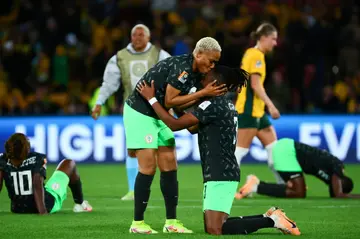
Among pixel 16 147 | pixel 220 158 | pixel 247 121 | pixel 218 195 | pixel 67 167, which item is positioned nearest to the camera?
pixel 218 195

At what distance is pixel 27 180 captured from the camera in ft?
36.3

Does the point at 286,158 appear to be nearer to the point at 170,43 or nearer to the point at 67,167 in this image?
the point at 67,167

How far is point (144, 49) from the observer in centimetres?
1383

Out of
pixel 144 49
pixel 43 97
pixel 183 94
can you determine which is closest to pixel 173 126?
pixel 183 94

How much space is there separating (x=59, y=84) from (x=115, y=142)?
3965 millimetres

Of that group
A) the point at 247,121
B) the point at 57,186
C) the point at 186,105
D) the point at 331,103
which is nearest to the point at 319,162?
the point at 247,121

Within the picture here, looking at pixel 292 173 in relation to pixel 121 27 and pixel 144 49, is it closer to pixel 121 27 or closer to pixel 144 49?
pixel 144 49

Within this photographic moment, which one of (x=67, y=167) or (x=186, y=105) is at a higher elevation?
(x=186, y=105)

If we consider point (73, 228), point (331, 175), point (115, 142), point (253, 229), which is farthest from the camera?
point (115, 142)

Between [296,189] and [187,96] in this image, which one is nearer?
[187,96]

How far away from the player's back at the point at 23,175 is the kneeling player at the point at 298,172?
11.2 feet

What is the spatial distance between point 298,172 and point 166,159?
4.10m

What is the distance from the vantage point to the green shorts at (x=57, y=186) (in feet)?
37.4

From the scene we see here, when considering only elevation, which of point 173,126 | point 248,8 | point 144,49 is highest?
point 248,8
